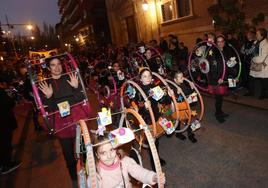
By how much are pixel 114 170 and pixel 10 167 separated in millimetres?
3983

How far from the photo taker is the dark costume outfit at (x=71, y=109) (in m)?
4.05

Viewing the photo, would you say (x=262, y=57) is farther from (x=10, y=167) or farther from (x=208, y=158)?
(x=10, y=167)

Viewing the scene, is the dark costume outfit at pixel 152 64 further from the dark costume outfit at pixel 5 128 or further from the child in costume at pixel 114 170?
the child in costume at pixel 114 170

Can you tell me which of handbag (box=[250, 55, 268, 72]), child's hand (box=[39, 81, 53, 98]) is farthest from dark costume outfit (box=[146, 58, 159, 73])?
child's hand (box=[39, 81, 53, 98])

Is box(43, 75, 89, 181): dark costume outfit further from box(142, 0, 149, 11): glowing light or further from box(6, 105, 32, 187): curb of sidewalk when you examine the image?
box(142, 0, 149, 11): glowing light

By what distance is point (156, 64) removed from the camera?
8.73 metres

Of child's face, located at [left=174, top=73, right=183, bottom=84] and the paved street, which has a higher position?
child's face, located at [left=174, top=73, right=183, bottom=84]

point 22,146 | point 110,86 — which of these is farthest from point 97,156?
point 110,86

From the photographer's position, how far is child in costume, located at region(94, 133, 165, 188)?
2662 millimetres

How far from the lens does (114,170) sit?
2.77m

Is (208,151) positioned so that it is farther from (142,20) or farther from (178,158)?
(142,20)

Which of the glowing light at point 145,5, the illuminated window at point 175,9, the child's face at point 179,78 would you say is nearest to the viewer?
the child's face at point 179,78

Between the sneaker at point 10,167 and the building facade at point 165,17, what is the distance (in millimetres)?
9807

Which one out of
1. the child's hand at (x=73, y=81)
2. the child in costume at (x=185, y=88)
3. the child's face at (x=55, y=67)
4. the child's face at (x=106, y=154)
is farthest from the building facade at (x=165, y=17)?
the child's face at (x=106, y=154)
